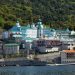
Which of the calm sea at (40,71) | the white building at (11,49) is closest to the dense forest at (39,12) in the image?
the white building at (11,49)

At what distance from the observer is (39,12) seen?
317 feet

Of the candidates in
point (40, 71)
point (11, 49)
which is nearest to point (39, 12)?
point (11, 49)

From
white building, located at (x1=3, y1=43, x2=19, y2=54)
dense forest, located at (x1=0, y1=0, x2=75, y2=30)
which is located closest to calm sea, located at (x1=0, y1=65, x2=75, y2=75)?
white building, located at (x1=3, y1=43, x2=19, y2=54)

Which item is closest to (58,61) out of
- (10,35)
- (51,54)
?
(51,54)

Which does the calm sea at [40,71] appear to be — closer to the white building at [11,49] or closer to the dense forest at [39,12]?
the white building at [11,49]

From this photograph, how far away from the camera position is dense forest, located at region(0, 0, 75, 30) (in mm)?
91125

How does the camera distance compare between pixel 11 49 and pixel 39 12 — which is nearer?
pixel 11 49

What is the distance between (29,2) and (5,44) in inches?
1074

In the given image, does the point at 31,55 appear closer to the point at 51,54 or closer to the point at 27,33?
the point at 51,54

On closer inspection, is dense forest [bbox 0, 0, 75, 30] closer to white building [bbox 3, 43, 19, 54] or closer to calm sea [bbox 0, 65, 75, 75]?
white building [bbox 3, 43, 19, 54]

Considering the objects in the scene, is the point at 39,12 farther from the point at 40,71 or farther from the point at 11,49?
the point at 40,71

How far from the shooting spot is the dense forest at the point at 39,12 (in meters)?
91.1

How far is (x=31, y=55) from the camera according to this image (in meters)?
71.8

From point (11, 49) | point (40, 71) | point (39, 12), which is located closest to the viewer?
point (40, 71)
